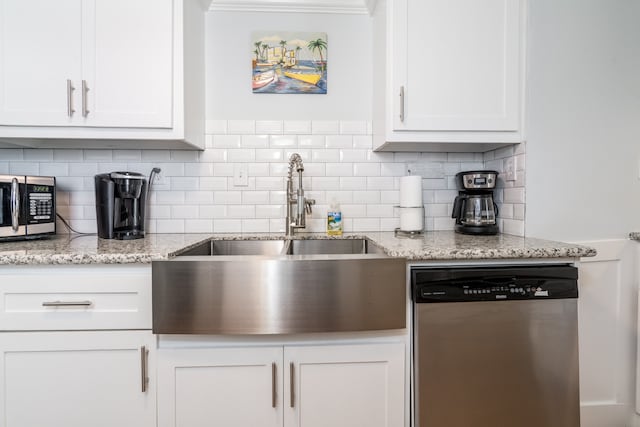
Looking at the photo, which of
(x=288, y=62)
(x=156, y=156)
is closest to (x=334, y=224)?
(x=288, y=62)

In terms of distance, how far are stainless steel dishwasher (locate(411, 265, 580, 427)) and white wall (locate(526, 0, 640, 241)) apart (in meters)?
0.45

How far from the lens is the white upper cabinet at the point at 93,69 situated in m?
1.41

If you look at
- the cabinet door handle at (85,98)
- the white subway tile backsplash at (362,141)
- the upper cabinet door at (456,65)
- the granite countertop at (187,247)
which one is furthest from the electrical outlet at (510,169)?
the cabinet door handle at (85,98)

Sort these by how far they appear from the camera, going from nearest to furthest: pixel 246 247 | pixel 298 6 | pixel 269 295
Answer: pixel 269 295
pixel 246 247
pixel 298 6

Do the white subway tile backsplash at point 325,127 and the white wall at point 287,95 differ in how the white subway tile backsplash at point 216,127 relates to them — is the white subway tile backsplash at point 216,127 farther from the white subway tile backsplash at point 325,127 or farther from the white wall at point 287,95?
the white subway tile backsplash at point 325,127

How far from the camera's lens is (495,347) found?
46.7 inches

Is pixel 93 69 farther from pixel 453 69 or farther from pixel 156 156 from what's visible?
pixel 453 69

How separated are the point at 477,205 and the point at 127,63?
1762mm

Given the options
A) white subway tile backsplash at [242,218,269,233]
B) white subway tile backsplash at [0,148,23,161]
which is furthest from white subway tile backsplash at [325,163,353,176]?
white subway tile backsplash at [0,148,23,161]

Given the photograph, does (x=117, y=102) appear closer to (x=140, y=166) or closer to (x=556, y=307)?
(x=140, y=166)

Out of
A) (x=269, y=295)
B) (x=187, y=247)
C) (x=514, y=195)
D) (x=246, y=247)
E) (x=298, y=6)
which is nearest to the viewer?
(x=269, y=295)

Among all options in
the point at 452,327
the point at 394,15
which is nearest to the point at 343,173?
the point at 394,15

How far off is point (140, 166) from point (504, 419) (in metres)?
2.02

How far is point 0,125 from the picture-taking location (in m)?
1.42
